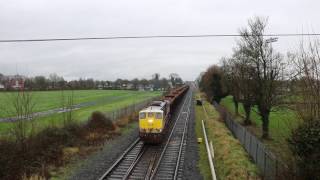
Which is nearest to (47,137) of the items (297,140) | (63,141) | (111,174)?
(63,141)

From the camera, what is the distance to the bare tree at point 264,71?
104 feet

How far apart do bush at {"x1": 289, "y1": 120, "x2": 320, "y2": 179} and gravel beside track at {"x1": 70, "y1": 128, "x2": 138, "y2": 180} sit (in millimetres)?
9741

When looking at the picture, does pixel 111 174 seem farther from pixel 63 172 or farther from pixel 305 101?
pixel 305 101

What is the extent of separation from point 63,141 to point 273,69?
68.2 feet

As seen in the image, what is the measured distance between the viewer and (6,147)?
16781mm

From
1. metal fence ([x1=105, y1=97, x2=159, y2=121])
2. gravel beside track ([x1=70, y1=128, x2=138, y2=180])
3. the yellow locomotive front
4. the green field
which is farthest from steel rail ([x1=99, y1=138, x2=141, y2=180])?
metal fence ([x1=105, y1=97, x2=159, y2=121])

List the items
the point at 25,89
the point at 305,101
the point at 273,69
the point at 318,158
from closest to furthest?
1. the point at 318,158
2. the point at 305,101
3. the point at 25,89
4. the point at 273,69

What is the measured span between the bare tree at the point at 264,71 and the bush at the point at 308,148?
20.3 m

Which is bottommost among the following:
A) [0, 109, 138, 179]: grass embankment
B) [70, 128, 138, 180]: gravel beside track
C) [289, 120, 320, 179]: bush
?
[70, 128, 138, 180]: gravel beside track

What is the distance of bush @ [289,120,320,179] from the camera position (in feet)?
36.2

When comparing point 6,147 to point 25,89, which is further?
point 25,89

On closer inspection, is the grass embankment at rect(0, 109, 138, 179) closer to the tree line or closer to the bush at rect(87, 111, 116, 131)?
Answer: the bush at rect(87, 111, 116, 131)

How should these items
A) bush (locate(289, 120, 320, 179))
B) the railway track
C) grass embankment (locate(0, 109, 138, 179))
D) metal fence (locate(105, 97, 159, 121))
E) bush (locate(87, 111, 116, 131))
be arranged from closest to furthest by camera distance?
bush (locate(289, 120, 320, 179)), grass embankment (locate(0, 109, 138, 179)), the railway track, bush (locate(87, 111, 116, 131)), metal fence (locate(105, 97, 159, 121))

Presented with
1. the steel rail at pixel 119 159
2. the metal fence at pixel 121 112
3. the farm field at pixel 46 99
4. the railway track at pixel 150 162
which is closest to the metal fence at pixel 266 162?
the railway track at pixel 150 162
